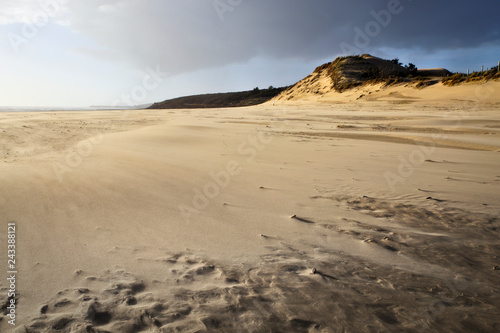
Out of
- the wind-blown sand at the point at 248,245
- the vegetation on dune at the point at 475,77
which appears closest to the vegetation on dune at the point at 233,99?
the vegetation on dune at the point at 475,77

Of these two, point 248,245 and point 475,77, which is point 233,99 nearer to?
point 475,77

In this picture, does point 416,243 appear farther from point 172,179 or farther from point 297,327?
point 172,179

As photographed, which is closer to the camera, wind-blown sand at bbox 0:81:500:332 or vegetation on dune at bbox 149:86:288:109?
wind-blown sand at bbox 0:81:500:332

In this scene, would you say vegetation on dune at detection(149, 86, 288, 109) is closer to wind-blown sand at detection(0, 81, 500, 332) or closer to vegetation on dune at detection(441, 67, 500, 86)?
vegetation on dune at detection(441, 67, 500, 86)

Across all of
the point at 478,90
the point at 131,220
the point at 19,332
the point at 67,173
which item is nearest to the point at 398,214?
the point at 131,220

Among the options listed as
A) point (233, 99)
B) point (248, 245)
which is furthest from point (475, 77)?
point (233, 99)

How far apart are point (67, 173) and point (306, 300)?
3084 millimetres

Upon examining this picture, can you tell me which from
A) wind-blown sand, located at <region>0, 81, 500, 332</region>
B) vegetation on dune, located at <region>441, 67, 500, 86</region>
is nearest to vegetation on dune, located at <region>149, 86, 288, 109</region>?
vegetation on dune, located at <region>441, 67, 500, 86</region>

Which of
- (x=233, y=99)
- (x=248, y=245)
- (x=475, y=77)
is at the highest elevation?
(x=233, y=99)

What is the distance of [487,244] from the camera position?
6.31 feet

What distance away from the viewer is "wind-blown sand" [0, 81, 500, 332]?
129 centimetres

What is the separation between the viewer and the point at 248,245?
1.90 meters

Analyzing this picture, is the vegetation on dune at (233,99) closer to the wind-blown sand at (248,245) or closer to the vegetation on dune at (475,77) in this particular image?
the vegetation on dune at (475,77)

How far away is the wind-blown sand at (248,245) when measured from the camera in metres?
1.29
